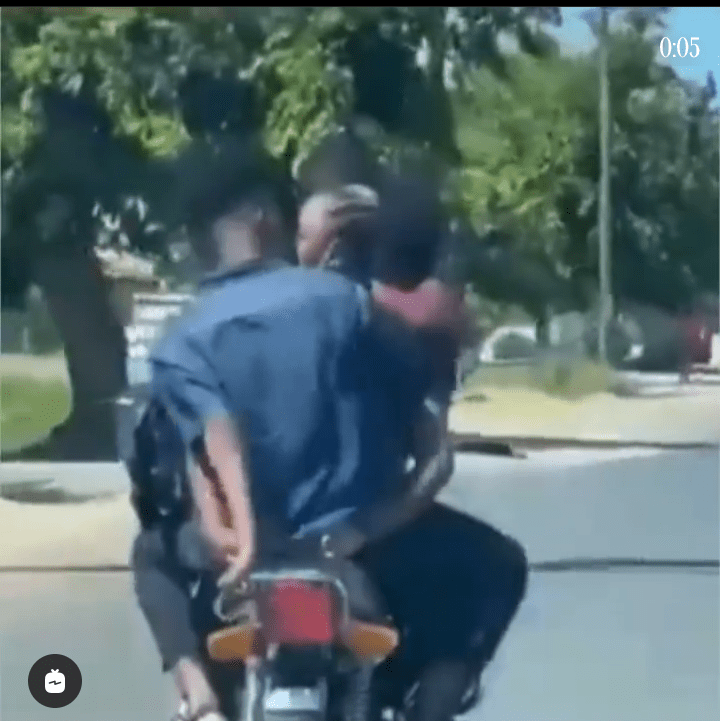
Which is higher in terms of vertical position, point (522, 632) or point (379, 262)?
point (379, 262)

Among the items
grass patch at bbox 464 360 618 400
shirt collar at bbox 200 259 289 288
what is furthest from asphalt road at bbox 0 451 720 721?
shirt collar at bbox 200 259 289 288

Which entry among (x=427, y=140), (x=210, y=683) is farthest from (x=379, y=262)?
(x=210, y=683)

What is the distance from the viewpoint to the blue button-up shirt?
7.01 ft

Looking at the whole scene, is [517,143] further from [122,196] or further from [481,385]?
[122,196]

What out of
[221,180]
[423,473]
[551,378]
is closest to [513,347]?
[551,378]

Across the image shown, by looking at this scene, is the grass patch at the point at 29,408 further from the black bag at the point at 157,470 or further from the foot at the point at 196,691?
the foot at the point at 196,691

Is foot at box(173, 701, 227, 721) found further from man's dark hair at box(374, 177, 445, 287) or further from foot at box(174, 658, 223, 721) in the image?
man's dark hair at box(374, 177, 445, 287)

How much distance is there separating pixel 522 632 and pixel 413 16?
4.12 feet

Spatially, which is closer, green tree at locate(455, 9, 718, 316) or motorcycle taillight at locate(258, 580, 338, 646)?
motorcycle taillight at locate(258, 580, 338, 646)

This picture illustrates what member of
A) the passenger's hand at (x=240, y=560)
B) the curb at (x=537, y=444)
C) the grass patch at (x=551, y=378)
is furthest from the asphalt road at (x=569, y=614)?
the passenger's hand at (x=240, y=560)

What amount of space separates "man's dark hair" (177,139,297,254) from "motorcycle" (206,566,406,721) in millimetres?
705

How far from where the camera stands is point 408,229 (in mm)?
2217

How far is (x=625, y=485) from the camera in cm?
227

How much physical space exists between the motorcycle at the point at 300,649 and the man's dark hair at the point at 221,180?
0.71 metres
